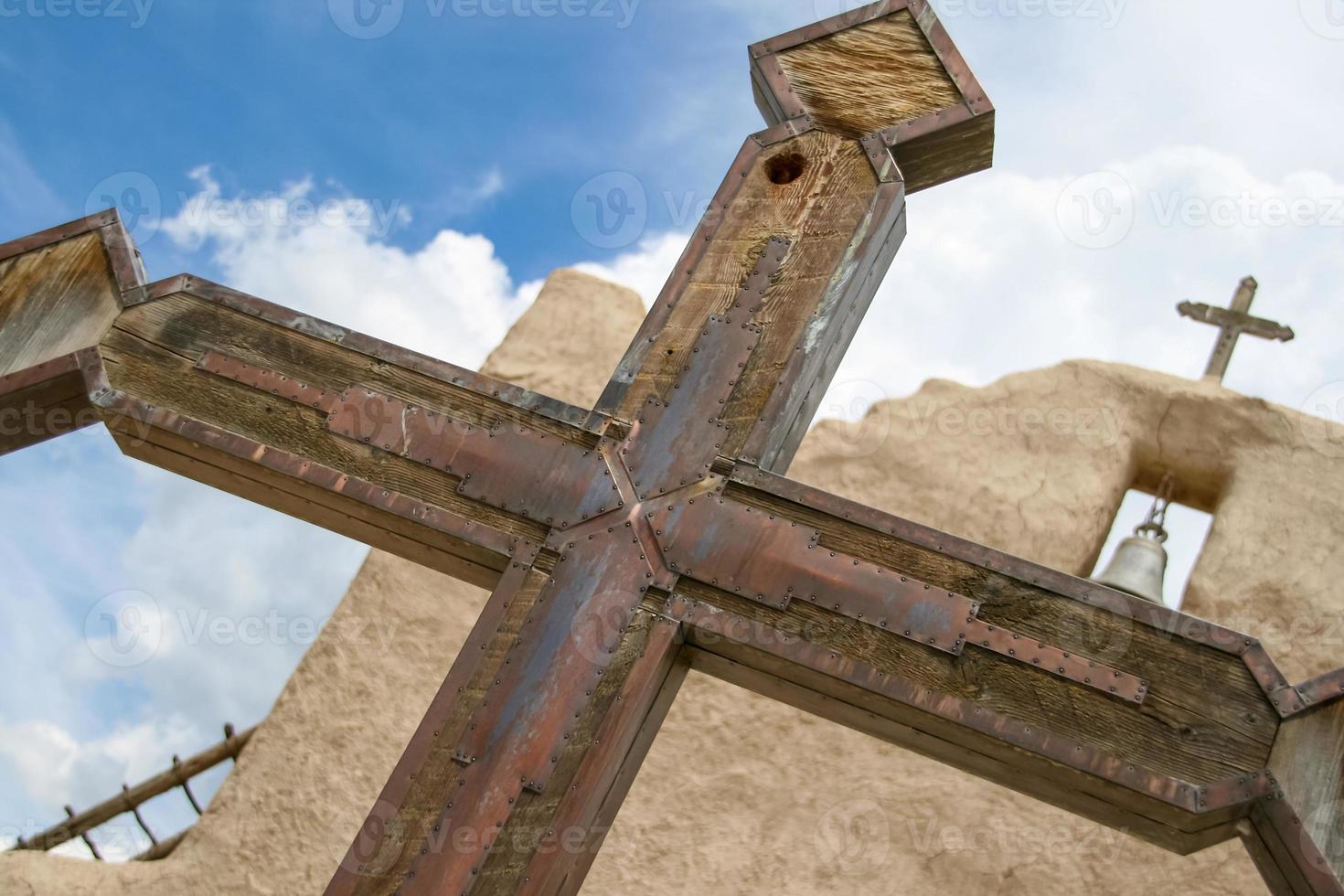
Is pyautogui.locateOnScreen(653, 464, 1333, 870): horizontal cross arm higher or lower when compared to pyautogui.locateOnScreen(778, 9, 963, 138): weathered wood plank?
Result: lower

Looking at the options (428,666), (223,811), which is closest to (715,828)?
(428,666)

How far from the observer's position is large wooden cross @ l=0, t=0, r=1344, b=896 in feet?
8.64

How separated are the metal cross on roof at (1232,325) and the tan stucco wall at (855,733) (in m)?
0.33

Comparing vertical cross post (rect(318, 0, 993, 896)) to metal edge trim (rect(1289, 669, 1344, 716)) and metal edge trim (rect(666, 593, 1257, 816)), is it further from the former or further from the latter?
metal edge trim (rect(1289, 669, 1344, 716))

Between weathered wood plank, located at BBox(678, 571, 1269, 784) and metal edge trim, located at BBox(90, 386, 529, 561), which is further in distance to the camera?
metal edge trim, located at BBox(90, 386, 529, 561)

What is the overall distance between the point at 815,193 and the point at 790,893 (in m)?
4.02

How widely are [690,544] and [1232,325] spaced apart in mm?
6150

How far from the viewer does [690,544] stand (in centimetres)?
285

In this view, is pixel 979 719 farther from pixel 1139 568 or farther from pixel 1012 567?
pixel 1139 568

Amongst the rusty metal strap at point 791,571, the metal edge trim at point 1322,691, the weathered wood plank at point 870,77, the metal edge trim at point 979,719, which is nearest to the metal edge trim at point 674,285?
the weathered wood plank at point 870,77

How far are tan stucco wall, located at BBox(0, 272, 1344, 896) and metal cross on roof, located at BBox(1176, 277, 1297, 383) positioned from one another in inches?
12.9

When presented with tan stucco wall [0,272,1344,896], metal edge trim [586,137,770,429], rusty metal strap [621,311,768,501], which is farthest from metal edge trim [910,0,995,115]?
tan stucco wall [0,272,1344,896]

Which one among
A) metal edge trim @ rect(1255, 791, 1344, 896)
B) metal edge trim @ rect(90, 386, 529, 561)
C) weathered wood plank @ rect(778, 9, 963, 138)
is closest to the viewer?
metal edge trim @ rect(1255, 791, 1344, 896)

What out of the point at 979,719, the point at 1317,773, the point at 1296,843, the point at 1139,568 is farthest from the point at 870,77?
the point at 1139,568
